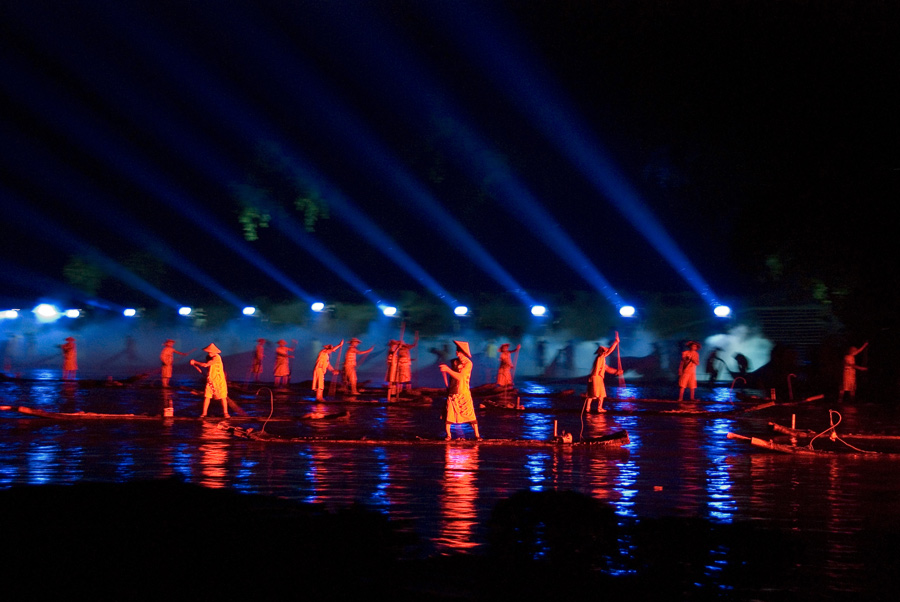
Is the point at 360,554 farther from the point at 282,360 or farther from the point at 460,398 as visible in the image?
the point at 282,360

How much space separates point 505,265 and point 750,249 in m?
9.37

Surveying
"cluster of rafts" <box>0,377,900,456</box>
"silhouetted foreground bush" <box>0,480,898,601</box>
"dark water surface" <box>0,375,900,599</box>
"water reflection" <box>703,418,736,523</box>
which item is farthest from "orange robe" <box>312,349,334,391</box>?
"silhouetted foreground bush" <box>0,480,898,601</box>

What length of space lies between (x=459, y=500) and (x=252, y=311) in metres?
22.7

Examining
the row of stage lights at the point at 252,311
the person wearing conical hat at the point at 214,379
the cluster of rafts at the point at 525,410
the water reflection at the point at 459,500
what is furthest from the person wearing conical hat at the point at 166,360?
the water reflection at the point at 459,500

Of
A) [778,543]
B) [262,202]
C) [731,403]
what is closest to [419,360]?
[262,202]

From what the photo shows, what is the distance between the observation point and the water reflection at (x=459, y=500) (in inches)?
247

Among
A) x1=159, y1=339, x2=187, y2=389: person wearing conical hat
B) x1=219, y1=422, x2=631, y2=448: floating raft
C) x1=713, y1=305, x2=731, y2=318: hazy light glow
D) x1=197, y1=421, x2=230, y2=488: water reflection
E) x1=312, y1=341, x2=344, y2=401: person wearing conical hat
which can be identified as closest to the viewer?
x1=197, y1=421, x2=230, y2=488: water reflection

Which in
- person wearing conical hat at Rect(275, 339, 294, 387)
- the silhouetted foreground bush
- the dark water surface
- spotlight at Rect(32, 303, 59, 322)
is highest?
spotlight at Rect(32, 303, 59, 322)

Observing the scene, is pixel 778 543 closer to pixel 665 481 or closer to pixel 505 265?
pixel 665 481

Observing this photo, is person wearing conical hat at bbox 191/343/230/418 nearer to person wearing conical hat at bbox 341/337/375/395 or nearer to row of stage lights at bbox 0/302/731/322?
person wearing conical hat at bbox 341/337/375/395

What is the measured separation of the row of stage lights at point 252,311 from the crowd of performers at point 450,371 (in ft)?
7.09

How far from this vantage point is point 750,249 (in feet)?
68.5

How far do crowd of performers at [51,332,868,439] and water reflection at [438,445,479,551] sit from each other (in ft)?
4.29

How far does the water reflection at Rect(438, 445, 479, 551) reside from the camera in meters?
6.26
